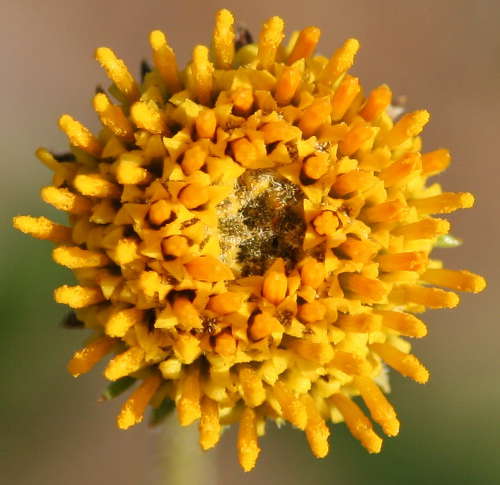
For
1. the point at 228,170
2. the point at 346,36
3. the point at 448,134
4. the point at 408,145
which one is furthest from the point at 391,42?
the point at 228,170

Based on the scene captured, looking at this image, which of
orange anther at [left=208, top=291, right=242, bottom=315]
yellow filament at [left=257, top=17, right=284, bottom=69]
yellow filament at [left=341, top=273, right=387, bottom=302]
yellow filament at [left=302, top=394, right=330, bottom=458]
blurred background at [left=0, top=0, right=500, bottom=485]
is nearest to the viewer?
orange anther at [left=208, top=291, right=242, bottom=315]

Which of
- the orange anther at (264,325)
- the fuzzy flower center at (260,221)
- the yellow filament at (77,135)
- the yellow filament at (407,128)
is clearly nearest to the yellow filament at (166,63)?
the yellow filament at (77,135)

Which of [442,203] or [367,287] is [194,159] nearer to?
[367,287]

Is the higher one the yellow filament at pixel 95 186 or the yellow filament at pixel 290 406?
the yellow filament at pixel 95 186

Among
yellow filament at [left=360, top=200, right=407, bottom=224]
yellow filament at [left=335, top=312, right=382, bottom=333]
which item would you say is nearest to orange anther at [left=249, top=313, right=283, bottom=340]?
yellow filament at [left=335, top=312, right=382, bottom=333]

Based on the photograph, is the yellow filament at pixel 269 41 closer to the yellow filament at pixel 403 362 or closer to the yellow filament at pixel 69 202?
the yellow filament at pixel 69 202

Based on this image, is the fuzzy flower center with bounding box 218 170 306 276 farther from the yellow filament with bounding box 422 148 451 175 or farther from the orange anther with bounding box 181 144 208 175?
the yellow filament with bounding box 422 148 451 175

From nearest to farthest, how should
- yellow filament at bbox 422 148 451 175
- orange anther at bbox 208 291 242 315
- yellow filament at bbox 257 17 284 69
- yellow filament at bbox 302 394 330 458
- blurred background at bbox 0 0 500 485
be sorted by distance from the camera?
orange anther at bbox 208 291 242 315 < yellow filament at bbox 302 394 330 458 < yellow filament at bbox 257 17 284 69 < yellow filament at bbox 422 148 451 175 < blurred background at bbox 0 0 500 485
